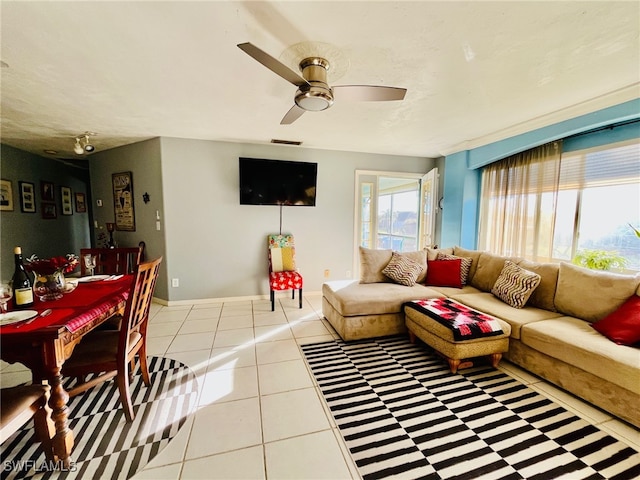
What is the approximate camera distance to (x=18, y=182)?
423 centimetres

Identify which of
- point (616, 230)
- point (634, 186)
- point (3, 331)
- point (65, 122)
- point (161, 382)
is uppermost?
point (65, 122)

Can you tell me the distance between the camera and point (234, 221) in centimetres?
393

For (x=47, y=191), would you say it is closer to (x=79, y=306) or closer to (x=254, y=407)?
(x=79, y=306)

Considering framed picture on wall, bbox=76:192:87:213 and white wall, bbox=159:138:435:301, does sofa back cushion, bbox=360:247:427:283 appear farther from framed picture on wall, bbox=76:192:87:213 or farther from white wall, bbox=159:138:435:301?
framed picture on wall, bbox=76:192:87:213

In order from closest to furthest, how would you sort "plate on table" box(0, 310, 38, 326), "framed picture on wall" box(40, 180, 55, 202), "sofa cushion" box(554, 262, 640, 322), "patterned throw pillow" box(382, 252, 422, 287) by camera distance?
"plate on table" box(0, 310, 38, 326) < "sofa cushion" box(554, 262, 640, 322) < "patterned throw pillow" box(382, 252, 422, 287) < "framed picture on wall" box(40, 180, 55, 202)

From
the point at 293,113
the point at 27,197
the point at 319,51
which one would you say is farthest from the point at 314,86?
the point at 27,197

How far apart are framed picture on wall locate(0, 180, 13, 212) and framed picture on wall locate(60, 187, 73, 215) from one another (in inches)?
50.5

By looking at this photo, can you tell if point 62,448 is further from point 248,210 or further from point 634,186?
point 634,186

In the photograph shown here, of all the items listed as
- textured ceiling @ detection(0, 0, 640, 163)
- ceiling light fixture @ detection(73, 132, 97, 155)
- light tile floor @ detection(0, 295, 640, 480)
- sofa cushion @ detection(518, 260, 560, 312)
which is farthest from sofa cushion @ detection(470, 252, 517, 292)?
ceiling light fixture @ detection(73, 132, 97, 155)

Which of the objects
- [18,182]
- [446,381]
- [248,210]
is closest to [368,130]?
[248,210]

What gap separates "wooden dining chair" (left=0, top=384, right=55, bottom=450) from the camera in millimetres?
1069

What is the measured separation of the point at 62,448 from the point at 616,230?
4873 mm

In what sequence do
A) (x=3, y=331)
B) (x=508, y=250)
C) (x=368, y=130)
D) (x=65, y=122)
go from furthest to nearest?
(x=508, y=250), (x=368, y=130), (x=65, y=122), (x=3, y=331)

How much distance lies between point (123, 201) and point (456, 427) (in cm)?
492
